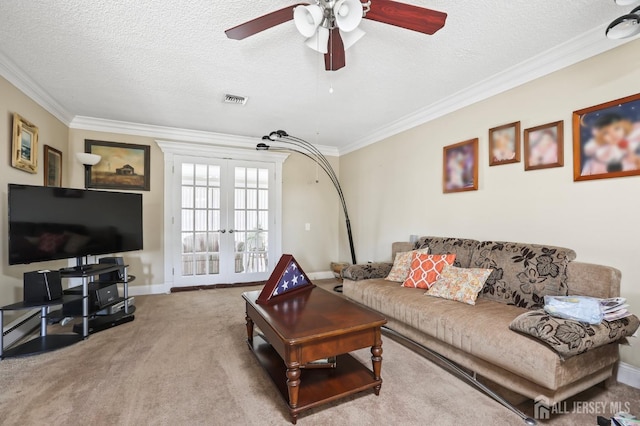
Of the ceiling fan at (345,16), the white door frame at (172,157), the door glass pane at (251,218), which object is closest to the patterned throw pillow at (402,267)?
the ceiling fan at (345,16)

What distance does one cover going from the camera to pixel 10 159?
2.68 m

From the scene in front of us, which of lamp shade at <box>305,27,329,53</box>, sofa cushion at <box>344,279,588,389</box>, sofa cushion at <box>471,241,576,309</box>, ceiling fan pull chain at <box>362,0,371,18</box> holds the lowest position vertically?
sofa cushion at <box>344,279,588,389</box>

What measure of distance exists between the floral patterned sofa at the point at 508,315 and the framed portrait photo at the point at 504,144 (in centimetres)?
82

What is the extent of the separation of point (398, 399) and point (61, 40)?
3.51 meters

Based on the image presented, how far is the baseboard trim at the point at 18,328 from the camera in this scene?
8.18ft

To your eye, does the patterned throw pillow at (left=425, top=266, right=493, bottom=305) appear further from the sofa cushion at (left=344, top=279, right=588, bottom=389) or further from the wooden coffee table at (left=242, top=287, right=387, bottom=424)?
the wooden coffee table at (left=242, top=287, right=387, bottom=424)

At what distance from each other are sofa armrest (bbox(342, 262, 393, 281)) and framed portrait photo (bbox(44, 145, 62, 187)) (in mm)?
3587

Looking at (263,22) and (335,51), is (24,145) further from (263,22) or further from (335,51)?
(335,51)

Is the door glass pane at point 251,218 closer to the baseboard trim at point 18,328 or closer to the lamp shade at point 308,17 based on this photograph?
the baseboard trim at point 18,328

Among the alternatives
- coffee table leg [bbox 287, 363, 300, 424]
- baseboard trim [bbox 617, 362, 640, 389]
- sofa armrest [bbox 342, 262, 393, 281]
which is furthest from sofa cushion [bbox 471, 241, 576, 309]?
coffee table leg [bbox 287, 363, 300, 424]

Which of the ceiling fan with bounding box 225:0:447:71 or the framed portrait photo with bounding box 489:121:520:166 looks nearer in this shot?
the ceiling fan with bounding box 225:0:447:71

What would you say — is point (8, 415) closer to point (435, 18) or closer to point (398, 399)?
point (398, 399)

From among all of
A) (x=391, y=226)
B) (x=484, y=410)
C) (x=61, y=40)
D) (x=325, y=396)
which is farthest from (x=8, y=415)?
(x=391, y=226)

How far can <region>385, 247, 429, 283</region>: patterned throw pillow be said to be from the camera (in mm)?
3080
